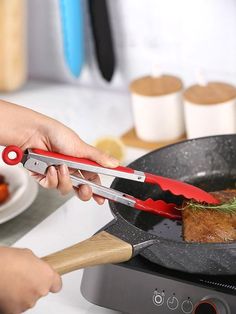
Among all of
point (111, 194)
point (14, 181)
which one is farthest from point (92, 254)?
point (14, 181)

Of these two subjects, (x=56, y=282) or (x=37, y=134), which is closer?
(x=56, y=282)

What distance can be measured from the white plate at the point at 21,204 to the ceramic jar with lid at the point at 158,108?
0.32 metres

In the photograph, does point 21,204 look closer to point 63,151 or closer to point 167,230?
point 63,151

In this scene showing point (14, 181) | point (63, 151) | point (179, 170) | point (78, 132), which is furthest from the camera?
point (78, 132)

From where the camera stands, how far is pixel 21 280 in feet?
3.07

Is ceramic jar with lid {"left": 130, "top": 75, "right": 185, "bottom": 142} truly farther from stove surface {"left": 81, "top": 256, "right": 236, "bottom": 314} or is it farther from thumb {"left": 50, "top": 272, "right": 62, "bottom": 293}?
thumb {"left": 50, "top": 272, "right": 62, "bottom": 293}

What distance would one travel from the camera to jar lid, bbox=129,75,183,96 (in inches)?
67.6

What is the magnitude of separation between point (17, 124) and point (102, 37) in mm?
711

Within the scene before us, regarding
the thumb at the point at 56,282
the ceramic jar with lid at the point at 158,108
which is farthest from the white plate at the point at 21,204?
the thumb at the point at 56,282

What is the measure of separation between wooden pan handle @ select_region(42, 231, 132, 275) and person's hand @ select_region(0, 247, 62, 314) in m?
0.03

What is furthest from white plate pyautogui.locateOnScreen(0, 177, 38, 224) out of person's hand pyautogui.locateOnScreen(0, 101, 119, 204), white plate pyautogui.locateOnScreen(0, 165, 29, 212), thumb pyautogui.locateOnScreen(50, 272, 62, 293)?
thumb pyautogui.locateOnScreen(50, 272, 62, 293)

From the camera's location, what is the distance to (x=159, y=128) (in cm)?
174

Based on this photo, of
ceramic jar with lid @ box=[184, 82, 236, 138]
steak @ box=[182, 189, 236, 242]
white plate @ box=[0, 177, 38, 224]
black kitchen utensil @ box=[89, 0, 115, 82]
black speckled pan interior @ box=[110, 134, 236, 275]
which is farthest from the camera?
black kitchen utensil @ box=[89, 0, 115, 82]

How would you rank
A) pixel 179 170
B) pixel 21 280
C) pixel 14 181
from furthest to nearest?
pixel 14 181, pixel 179 170, pixel 21 280
